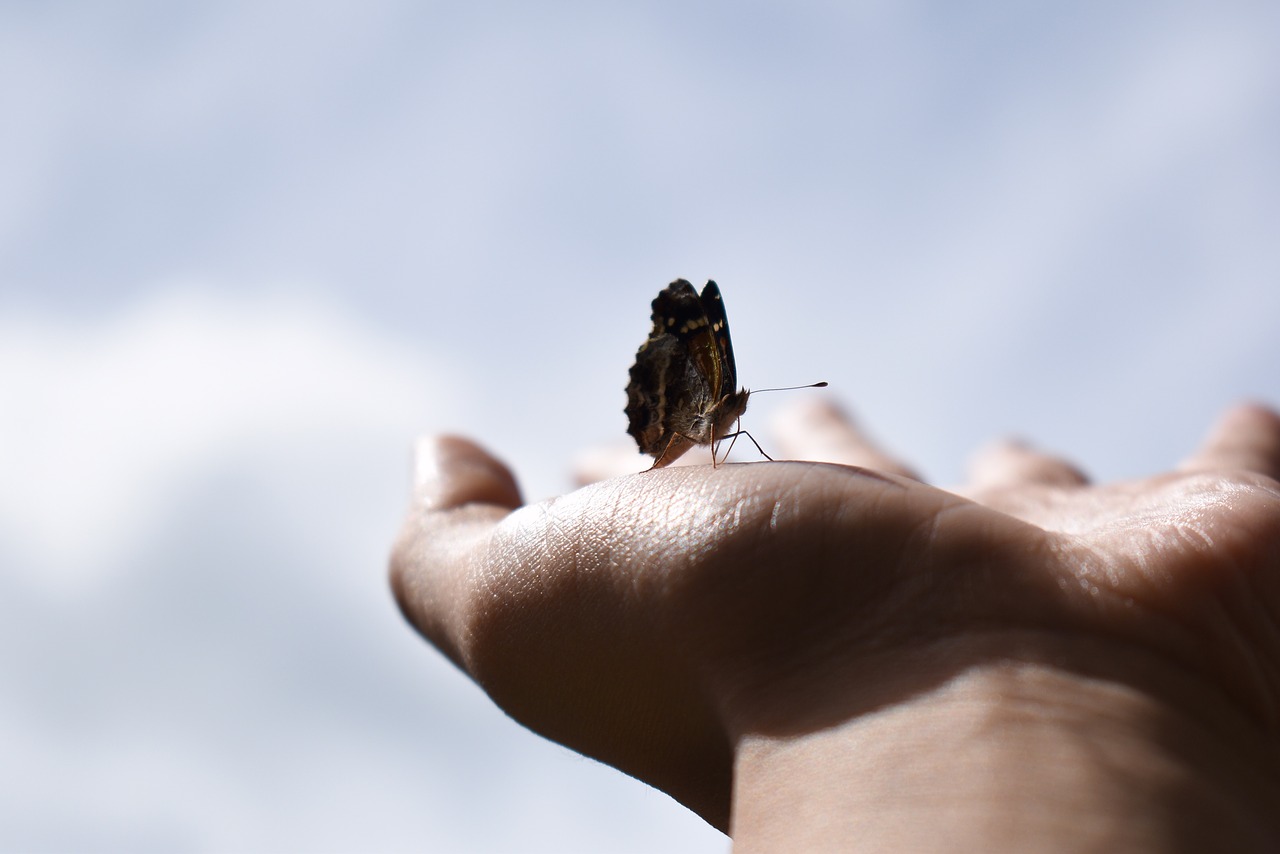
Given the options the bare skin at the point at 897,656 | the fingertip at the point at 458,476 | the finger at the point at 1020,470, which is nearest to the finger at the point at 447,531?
the fingertip at the point at 458,476

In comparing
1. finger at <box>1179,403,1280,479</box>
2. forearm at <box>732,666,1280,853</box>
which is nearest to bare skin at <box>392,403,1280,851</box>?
forearm at <box>732,666,1280,853</box>

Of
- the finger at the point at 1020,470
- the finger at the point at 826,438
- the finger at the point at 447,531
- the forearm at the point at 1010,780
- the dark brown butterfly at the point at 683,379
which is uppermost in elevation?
the dark brown butterfly at the point at 683,379

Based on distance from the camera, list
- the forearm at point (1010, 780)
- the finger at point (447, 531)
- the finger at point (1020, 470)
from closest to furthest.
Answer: the forearm at point (1010, 780)
the finger at point (447, 531)
the finger at point (1020, 470)

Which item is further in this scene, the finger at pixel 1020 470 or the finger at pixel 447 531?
the finger at pixel 1020 470

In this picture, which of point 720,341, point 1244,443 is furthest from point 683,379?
point 1244,443

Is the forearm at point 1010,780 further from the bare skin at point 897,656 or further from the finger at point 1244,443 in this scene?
the finger at point 1244,443

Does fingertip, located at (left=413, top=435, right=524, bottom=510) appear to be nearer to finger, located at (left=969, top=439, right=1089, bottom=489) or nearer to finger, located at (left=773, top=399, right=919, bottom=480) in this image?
finger, located at (left=773, top=399, right=919, bottom=480)
